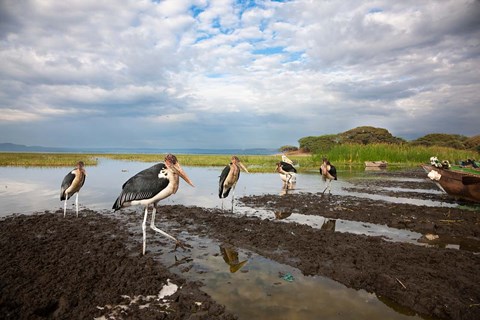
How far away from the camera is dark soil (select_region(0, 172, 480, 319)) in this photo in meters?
4.44

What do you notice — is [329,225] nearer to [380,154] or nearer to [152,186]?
[152,186]

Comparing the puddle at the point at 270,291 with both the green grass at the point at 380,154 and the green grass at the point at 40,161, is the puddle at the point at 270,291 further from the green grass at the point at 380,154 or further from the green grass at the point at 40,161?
the green grass at the point at 380,154

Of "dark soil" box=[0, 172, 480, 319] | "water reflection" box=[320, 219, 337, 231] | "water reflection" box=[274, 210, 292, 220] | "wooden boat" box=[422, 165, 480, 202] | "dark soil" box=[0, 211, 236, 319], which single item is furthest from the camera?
"wooden boat" box=[422, 165, 480, 202]

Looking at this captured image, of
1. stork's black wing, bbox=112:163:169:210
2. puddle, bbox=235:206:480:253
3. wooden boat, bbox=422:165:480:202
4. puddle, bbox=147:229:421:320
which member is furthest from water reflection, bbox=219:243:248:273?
wooden boat, bbox=422:165:480:202

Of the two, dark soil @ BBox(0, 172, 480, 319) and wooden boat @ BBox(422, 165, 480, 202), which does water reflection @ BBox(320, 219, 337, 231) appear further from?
wooden boat @ BBox(422, 165, 480, 202)

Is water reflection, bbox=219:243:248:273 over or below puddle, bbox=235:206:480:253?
over

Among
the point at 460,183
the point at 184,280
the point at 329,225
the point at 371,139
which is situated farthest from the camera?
the point at 371,139

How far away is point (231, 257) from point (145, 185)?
97.9 inches

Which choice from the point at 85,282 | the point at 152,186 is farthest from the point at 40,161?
the point at 85,282

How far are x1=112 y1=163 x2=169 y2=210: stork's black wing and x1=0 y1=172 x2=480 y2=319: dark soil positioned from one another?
4.23ft

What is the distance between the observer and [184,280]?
5.41 m

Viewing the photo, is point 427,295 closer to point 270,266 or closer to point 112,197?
point 270,266

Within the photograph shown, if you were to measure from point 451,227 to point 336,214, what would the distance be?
3419 millimetres

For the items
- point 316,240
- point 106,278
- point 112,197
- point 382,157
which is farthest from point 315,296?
point 382,157
